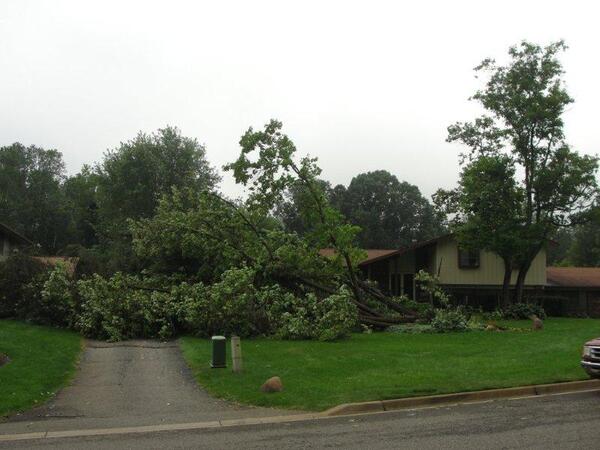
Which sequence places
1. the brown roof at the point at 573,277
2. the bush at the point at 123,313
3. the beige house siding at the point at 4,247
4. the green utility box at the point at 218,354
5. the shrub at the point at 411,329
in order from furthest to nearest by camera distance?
1. the brown roof at the point at 573,277
2. the beige house siding at the point at 4,247
3. the shrub at the point at 411,329
4. the bush at the point at 123,313
5. the green utility box at the point at 218,354

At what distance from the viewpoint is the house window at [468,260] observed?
120 ft

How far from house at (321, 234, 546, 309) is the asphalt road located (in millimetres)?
26595

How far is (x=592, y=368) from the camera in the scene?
11.0 meters

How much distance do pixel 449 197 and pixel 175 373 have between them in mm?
24684

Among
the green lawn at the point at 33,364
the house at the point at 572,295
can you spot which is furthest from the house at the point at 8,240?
the house at the point at 572,295

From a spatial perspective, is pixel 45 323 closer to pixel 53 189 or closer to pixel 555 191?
pixel 555 191

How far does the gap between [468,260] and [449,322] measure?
14728mm

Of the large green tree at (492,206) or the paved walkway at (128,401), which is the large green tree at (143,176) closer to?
the large green tree at (492,206)

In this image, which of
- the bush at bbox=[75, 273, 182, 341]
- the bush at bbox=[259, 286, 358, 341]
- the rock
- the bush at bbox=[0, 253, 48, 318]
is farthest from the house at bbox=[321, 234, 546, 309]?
the rock

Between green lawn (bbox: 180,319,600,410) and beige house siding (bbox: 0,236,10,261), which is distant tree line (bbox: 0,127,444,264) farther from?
green lawn (bbox: 180,319,600,410)

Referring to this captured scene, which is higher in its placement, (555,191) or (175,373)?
(555,191)

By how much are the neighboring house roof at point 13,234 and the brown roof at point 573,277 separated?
32136 millimetres

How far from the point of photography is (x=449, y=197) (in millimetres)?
35062

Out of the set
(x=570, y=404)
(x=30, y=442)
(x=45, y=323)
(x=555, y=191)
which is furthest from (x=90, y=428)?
(x=555, y=191)
